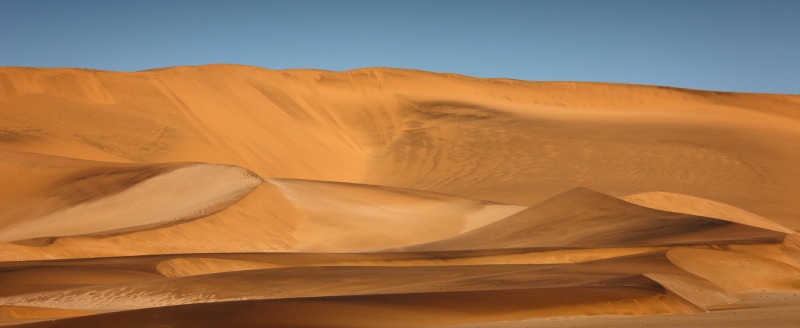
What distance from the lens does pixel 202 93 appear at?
180 ft

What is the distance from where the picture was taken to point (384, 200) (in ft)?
113

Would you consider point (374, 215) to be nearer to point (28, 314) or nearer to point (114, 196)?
point (114, 196)

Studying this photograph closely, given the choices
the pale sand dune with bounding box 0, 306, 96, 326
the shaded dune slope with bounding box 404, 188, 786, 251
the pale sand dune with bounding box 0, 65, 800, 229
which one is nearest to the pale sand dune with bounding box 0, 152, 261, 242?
the shaded dune slope with bounding box 404, 188, 786, 251

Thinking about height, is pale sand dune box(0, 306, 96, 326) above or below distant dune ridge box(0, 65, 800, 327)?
below

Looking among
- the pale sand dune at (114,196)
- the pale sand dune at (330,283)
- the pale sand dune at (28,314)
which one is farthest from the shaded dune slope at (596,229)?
the pale sand dune at (28,314)

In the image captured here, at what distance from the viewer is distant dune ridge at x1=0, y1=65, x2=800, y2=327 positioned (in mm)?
13609

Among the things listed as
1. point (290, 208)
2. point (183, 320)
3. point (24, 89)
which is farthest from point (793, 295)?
point (24, 89)

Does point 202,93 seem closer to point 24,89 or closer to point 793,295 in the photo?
point 24,89

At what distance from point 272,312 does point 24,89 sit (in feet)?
141

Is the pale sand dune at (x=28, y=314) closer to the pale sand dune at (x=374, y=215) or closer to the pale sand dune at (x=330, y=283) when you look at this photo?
the pale sand dune at (x=330, y=283)

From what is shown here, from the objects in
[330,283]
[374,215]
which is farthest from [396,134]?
[330,283]

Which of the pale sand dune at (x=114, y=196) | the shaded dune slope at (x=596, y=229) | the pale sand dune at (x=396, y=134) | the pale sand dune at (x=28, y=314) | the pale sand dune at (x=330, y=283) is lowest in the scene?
the pale sand dune at (x=28, y=314)

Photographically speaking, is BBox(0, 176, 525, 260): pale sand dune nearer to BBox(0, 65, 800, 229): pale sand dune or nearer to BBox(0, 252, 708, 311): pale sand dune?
BBox(0, 252, 708, 311): pale sand dune

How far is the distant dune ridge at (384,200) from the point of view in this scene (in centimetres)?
1361
